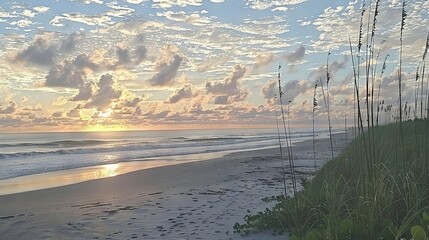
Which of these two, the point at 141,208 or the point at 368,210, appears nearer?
the point at 368,210

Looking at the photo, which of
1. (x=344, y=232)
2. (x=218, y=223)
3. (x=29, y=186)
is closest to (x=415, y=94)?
(x=344, y=232)

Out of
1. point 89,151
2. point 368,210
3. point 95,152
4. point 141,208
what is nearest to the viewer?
point 368,210

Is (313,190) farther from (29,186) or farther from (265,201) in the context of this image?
Answer: (29,186)

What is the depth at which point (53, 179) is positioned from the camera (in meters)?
15.1

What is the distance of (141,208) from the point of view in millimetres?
8359

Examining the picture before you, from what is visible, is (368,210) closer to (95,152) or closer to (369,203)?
(369,203)

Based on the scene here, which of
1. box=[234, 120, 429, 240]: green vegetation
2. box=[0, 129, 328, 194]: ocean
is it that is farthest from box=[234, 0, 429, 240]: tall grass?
box=[0, 129, 328, 194]: ocean

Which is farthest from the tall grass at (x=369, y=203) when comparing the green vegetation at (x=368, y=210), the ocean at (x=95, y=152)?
the ocean at (x=95, y=152)

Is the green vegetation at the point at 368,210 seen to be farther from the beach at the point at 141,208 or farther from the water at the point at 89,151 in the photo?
the water at the point at 89,151

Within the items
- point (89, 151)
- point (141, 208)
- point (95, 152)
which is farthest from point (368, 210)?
point (89, 151)

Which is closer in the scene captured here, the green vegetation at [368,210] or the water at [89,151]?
the green vegetation at [368,210]

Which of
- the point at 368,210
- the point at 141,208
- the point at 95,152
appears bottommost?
the point at 95,152

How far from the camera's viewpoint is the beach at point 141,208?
647 centimetres

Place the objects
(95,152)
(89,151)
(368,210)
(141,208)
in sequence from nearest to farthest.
Result: (368,210)
(141,208)
(95,152)
(89,151)
